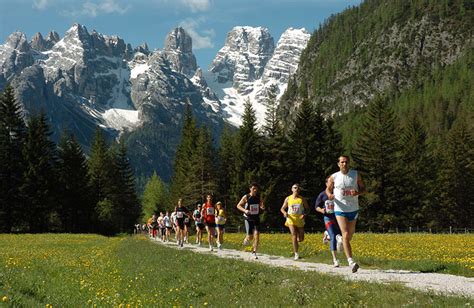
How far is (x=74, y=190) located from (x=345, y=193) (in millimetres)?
66146

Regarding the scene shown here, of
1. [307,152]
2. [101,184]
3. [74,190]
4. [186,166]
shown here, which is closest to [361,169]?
[307,152]

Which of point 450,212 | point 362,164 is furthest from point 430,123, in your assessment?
point 362,164

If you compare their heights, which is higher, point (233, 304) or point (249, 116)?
point (249, 116)

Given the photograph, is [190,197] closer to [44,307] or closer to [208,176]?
[208,176]

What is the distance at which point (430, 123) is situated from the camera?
158500 millimetres

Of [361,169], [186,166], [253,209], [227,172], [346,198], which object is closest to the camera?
[346,198]

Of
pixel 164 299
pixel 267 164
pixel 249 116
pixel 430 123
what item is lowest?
pixel 164 299

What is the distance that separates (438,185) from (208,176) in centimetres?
3260

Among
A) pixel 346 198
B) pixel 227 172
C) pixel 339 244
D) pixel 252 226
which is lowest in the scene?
pixel 339 244

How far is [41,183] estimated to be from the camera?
65750 mm

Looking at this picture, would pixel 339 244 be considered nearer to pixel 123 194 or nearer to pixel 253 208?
pixel 253 208

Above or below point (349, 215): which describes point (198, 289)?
below

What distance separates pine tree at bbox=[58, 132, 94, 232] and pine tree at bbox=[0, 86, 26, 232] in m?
6.13

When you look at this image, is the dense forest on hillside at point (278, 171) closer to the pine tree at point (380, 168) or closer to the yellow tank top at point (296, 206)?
the pine tree at point (380, 168)
